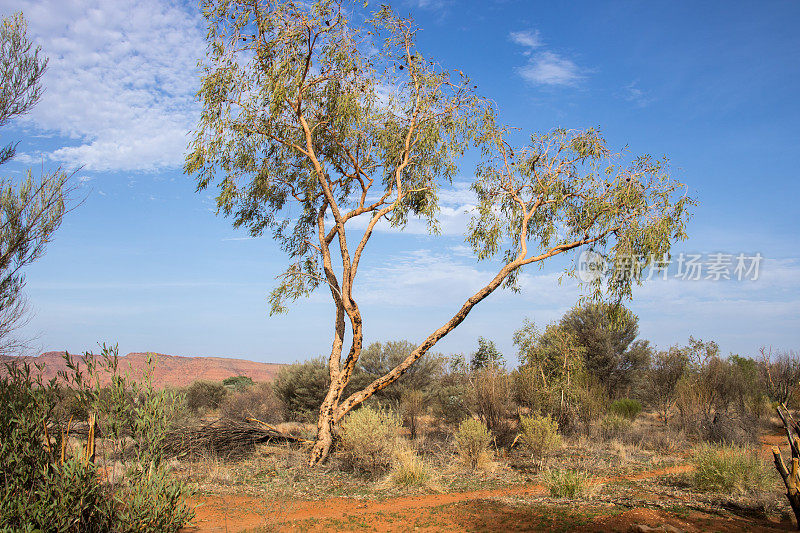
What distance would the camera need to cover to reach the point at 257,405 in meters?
20.7

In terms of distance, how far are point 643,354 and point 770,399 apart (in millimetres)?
5662

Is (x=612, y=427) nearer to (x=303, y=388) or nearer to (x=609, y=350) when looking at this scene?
(x=609, y=350)

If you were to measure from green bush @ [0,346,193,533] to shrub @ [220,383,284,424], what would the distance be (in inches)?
525

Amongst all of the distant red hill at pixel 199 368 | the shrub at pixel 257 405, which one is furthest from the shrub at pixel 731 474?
the distant red hill at pixel 199 368

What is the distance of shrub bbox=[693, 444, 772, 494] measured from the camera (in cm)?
835

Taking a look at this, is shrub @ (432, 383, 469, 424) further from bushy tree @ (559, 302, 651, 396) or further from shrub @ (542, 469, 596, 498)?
bushy tree @ (559, 302, 651, 396)

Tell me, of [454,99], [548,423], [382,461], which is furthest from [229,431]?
[454,99]

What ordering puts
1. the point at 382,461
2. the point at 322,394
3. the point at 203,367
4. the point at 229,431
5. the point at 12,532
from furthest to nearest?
the point at 203,367 < the point at 322,394 < the point at 229,431 < the point at 382,461 < the point at 12,532

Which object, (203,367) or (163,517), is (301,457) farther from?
(203,367)

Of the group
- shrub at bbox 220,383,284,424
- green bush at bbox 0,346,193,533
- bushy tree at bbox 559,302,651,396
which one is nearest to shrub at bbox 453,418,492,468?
green bush at bbox 0,346,193,533

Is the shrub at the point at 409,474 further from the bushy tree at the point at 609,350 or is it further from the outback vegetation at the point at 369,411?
the bushy tree at the point at 609,350

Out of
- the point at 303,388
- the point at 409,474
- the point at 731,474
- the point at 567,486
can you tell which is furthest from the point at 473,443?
the point at 303,388

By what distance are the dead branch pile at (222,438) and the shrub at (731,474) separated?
844 centimetres

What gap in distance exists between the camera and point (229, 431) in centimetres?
1213
